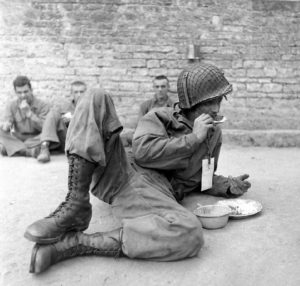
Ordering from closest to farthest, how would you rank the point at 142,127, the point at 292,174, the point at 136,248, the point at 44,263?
the point at 44,263 < the point at 136,248 < the point at 142,127 < the point at 292,174

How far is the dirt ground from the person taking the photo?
7.44 ft

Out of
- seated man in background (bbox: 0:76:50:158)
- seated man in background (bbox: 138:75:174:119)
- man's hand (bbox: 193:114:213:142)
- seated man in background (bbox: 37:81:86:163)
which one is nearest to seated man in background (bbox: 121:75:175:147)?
seated man in background (bbox: 138:75:174:119)

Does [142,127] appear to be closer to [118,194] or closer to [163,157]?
[163,157]

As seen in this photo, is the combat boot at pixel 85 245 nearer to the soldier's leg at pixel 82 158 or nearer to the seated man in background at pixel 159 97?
the soldier's leg at pixel 82 158

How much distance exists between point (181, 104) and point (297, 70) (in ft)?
15.8

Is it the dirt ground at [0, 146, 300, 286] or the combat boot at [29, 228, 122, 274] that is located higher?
the combat boot at [29, 228, 122, 274]

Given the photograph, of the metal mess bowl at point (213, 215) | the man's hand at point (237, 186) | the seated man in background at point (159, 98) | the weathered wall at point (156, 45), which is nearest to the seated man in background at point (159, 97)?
the seated man in background at point (159, 98)

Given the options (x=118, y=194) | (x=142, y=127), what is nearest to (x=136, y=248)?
A: (x=118, y=194)

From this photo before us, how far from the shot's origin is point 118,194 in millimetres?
2684

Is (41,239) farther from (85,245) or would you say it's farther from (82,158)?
(82,158)

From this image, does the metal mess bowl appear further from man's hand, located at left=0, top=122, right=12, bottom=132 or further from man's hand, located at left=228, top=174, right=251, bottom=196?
man's hand, located at left=0, top=122, right=12, bottom=132

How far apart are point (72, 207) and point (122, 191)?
1.37 feet

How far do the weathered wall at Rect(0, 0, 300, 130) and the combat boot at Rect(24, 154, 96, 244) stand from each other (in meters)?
4.83

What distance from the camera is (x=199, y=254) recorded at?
8.29 feet
